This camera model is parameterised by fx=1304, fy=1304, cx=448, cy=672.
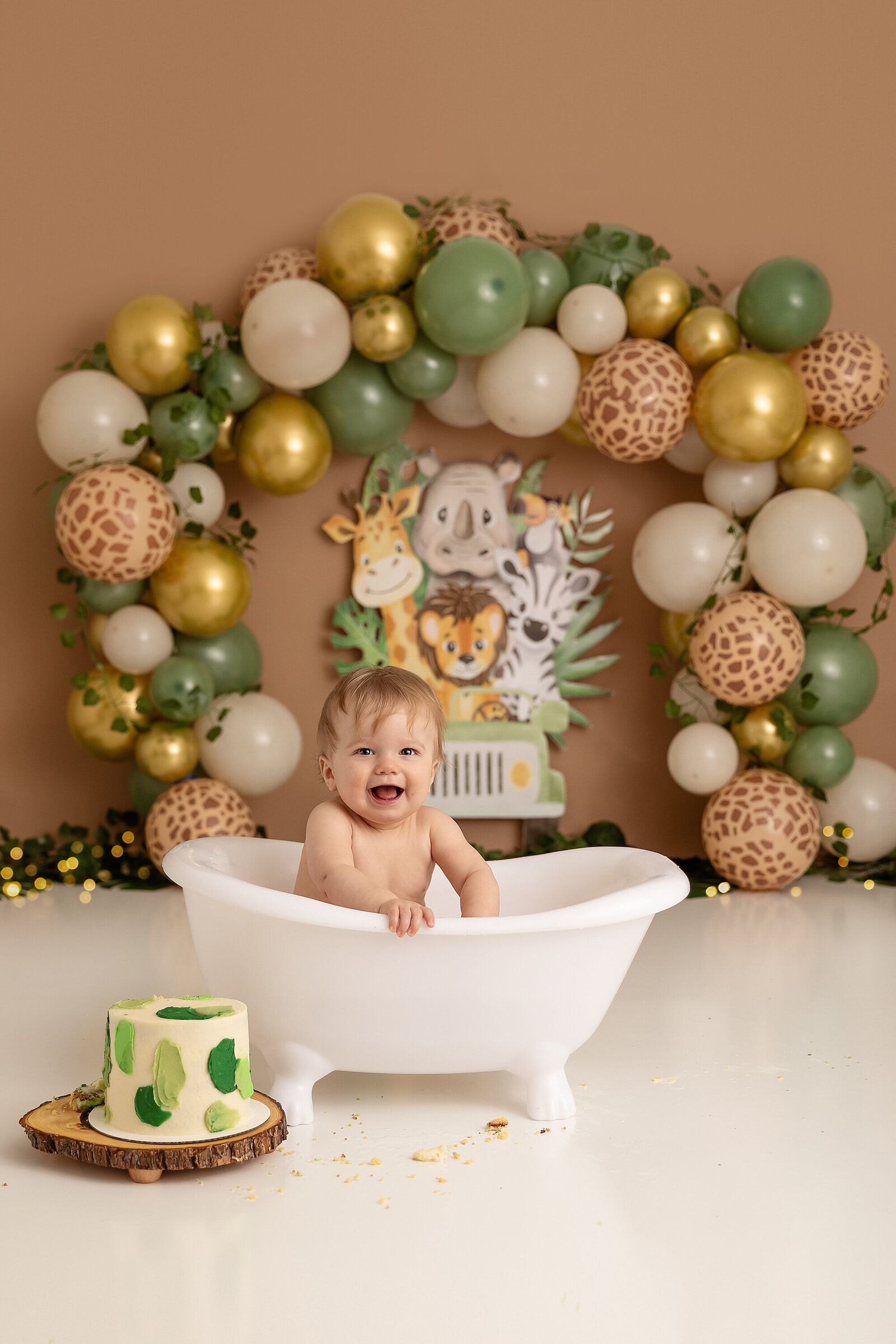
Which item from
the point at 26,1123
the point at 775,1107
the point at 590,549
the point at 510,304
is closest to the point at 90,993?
the point at 26,1123

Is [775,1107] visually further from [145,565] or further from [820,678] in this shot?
[145,565]

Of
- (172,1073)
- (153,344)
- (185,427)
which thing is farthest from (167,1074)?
(153,344)

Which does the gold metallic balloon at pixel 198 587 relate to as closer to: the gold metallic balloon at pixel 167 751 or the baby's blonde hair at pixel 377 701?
the gold metallic balloon at pixel 167 751

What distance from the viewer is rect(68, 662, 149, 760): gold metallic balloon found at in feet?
10.6

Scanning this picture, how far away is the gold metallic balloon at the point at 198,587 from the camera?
315 centimetres

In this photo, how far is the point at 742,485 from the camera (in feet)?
10.9

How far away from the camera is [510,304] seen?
10.00ft

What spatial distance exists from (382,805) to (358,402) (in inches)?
A: 72.5

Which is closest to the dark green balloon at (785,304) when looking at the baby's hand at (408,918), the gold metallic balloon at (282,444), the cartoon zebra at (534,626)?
the cartoon zebra at (534,626)

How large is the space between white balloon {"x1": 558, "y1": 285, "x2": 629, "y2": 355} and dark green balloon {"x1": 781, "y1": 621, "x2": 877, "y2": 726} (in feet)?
2.95

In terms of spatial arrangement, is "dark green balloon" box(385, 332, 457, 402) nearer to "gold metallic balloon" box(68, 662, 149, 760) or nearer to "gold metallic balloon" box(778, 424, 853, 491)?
"gold metallic balloon" box(778, 424, 853, 491)

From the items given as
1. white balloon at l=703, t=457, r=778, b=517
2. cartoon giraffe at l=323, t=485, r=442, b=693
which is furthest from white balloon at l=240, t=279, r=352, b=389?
white balloon at l=703, t=457, r=778, b=517

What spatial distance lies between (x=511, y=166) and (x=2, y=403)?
1.60 m

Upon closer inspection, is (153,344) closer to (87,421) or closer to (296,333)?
(87,421)
